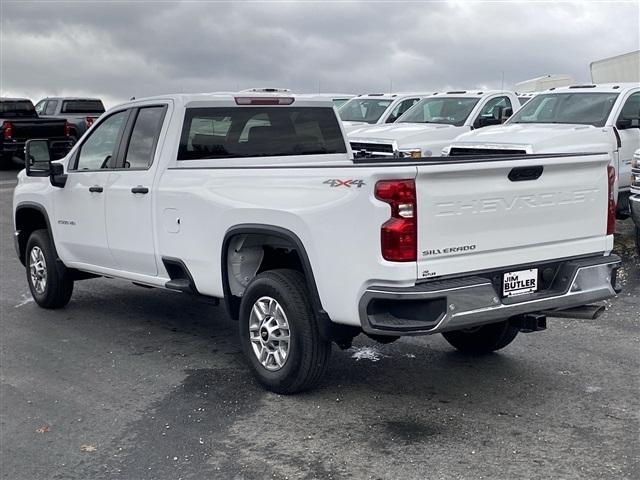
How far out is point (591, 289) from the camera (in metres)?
5.48

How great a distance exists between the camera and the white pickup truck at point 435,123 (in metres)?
14.2

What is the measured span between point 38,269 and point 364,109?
1095 centimetres

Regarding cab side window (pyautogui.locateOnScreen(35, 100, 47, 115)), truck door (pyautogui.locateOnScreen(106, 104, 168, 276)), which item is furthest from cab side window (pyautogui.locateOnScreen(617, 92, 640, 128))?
cab side window (pyautogui.locateOnScreen(35, 100, 47, 115))

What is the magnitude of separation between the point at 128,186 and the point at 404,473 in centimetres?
359

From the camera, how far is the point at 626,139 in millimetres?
11398

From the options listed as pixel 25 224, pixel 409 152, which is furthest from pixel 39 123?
pixel 25 224

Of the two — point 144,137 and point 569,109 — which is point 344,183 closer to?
point 144,137

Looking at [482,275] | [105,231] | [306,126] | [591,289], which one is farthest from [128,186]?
[591,289]

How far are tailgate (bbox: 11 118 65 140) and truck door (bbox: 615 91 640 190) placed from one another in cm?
1434

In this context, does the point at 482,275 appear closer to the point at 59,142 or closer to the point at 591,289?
the point at 591,289

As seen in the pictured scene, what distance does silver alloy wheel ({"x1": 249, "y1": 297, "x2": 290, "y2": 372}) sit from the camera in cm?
559

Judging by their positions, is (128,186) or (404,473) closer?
(404,473)

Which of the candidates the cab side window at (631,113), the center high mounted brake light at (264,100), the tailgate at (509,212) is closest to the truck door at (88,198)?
the center high mounted brake light at (264,100)

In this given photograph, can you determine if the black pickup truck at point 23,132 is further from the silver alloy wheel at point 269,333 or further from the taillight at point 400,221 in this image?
the taillight at point 400,221
